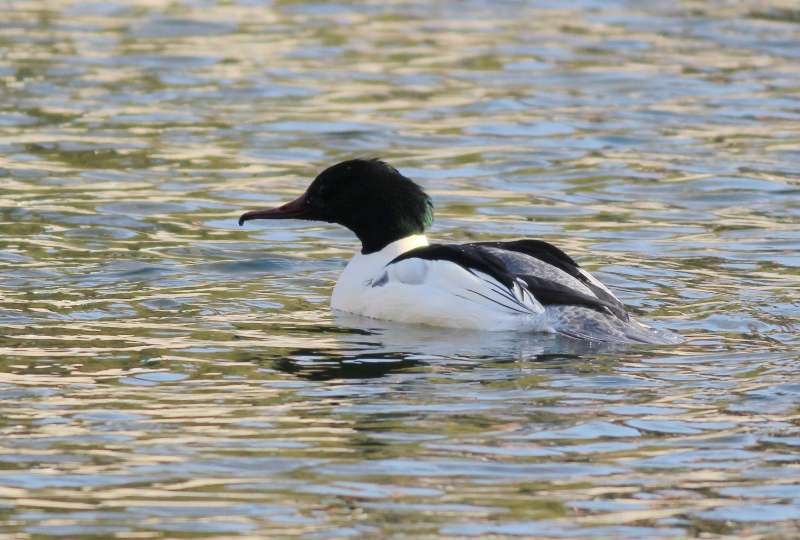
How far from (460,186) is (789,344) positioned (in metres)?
5.91

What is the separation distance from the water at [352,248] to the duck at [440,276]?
0.20m

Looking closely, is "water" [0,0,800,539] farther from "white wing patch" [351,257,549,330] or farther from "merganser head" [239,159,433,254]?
"merganser head" [239,159,433,254]

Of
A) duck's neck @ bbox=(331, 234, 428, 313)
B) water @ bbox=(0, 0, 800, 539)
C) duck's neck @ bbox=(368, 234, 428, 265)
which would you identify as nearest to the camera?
water @ bbox=(0, 0, 800, 539)

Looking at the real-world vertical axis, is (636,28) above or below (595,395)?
above

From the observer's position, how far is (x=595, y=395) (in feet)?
27.4

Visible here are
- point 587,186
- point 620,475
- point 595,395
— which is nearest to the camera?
point 620,475

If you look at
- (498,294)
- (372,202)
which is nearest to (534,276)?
(498,294)

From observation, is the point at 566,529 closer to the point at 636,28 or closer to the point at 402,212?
the point at 402,212

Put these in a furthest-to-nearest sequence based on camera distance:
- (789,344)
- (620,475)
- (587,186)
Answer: (587,186), (789,344), (620,475)

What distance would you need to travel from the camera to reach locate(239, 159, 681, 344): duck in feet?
32.2

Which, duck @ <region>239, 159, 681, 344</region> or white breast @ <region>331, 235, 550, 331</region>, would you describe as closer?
duck @ <region>239, 159, 681, 344</region>

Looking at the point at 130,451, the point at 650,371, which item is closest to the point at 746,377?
the point at 650,371

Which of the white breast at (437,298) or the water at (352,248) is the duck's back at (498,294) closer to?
the white breast at (437,298)

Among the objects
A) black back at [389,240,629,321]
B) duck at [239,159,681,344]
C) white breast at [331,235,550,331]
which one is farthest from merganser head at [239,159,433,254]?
black back at [389,240,629,321]
